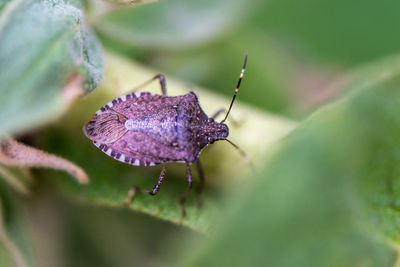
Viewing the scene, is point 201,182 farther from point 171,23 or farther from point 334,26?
point 334,26

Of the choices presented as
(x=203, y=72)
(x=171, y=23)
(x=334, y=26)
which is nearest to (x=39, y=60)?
(x=171, y=23)

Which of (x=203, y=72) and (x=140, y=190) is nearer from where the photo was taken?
(x=140, y=190)

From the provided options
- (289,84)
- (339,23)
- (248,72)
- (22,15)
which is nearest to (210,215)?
(22,15)

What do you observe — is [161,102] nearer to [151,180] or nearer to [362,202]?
[151,180]

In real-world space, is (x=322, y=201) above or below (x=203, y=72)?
below

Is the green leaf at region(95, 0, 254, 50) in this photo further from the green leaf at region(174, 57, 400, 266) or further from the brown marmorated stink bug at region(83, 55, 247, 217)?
the green leaf at region(174, 57, 400, 266)

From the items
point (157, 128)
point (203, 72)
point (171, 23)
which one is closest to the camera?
point (157, 128)

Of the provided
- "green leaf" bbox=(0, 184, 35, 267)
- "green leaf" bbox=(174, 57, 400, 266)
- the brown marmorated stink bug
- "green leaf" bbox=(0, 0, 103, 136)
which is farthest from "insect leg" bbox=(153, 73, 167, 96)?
A: "green leaf" bbox=(174, 57, 400, 266)
